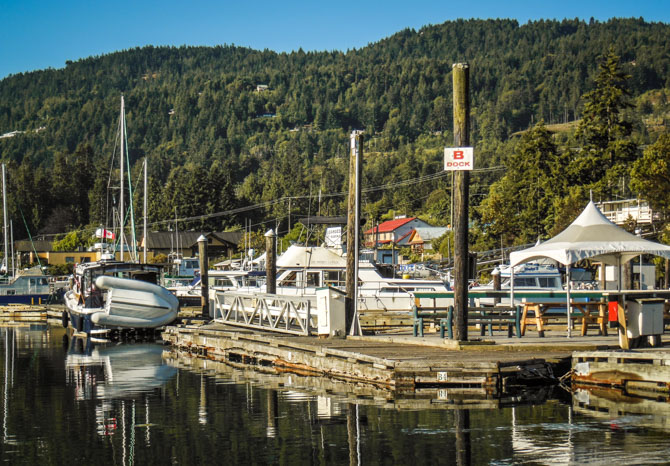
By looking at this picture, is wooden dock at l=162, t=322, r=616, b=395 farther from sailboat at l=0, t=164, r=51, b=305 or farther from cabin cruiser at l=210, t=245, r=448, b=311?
sailboat at l=0, t=164, r=51, b=305

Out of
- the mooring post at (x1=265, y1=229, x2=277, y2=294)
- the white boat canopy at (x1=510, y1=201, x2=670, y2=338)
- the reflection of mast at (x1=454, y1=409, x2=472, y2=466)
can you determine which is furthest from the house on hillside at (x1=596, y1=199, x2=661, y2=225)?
the reflection of mast at (x1=454, y1=409, x2=472, y2=466)

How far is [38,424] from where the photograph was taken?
58.3 feet

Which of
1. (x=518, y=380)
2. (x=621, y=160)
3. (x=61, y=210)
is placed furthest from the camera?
(x=61, y=210)

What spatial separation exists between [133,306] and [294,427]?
2279 cm

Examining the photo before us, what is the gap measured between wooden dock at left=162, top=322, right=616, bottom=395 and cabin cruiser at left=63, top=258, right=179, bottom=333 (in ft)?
37.2

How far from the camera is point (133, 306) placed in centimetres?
3831

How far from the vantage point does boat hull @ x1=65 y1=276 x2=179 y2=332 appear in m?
38.2

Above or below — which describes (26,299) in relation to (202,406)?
above

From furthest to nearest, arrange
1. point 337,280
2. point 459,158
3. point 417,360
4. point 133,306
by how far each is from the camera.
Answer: point 337,280
point 133,306
point 459,158
point 417,360

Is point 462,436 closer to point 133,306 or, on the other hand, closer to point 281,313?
point 281,313

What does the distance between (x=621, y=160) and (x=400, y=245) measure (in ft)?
192

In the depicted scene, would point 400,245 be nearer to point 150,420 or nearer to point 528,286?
point 528,286

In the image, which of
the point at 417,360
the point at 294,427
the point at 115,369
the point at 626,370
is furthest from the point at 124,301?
the point at 626,370

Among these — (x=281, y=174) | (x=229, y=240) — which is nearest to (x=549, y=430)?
(x=229, y=240)
